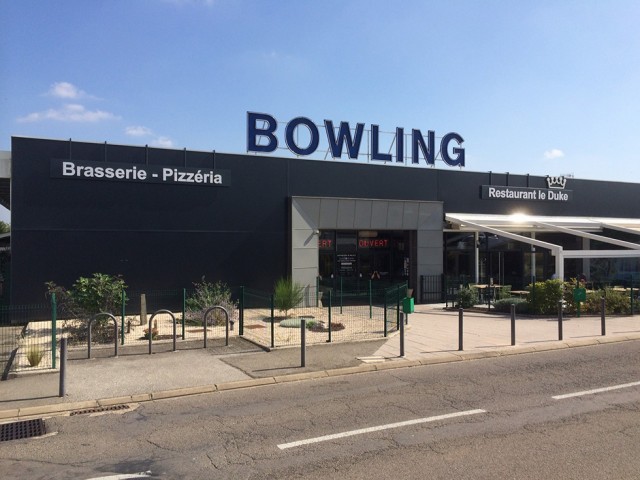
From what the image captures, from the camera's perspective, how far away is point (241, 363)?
1115 cm

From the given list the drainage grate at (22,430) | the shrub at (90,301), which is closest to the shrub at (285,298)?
the shrub at (90,301)

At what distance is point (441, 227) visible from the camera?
24.5 m

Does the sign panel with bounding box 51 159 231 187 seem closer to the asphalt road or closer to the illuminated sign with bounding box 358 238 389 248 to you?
the illuminated sign with bounding box 358 238 389 248

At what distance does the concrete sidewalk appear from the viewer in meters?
8.84

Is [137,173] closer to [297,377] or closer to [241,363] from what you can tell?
[241,363]

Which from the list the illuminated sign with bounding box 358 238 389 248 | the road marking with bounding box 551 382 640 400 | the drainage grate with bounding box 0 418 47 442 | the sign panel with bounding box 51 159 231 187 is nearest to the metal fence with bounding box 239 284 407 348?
the illuminated sign with bounding box 358 238 389 248

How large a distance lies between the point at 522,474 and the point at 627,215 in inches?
1175

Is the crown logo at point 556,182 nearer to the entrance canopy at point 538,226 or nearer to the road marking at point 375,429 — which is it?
the entrance canopy at point 538,226

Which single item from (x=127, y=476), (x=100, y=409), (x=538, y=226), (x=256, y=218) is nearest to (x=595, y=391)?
(x=127, y=476)

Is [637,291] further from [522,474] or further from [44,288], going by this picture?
[44,288]

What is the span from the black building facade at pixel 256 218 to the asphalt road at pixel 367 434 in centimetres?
1145

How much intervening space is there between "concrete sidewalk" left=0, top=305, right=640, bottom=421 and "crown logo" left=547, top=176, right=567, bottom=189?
1311 centimetres

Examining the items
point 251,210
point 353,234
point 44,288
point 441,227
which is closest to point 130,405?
point 44,288

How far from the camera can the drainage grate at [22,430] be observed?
22.9ft
